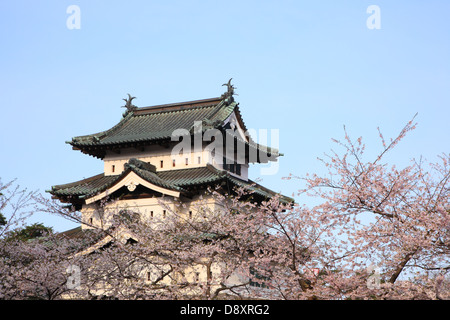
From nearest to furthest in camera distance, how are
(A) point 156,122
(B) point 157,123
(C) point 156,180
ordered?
(C) point 156,180
(B) point 157,123
(A) point 156,122

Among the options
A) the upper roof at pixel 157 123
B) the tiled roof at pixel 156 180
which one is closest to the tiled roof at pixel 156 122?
the upper roof at pixel 157 123

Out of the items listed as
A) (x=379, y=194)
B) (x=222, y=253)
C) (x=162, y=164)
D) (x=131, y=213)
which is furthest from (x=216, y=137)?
(x=379, y=194)

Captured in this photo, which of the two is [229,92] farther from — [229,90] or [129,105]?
[129,105]

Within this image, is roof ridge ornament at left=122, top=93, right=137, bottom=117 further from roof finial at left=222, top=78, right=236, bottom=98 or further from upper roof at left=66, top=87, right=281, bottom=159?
roof finial at left=222, top=78, right=236, bottom=98

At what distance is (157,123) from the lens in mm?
33812

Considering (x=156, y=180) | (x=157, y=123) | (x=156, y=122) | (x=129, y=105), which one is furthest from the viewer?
(x=129, y=105)

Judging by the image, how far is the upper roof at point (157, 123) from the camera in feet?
104

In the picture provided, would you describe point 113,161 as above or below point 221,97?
below

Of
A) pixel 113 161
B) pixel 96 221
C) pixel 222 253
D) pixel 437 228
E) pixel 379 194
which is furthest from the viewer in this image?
pixel 113 161

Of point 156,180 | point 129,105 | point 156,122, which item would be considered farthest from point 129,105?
point 156,180

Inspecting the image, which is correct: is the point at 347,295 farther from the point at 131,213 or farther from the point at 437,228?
the point at 131,213

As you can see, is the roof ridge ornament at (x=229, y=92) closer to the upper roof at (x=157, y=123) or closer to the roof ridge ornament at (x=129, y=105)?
the upper roof at (x=157, y=123)

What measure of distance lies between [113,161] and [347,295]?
70.4ft

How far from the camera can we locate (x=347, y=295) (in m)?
13.9
